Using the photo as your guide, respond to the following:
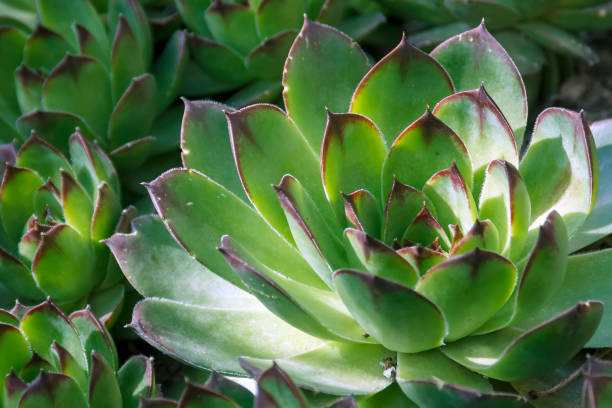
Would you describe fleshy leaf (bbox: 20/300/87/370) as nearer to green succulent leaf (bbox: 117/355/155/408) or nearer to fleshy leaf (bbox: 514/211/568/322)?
green succulent leaf (bbox: 117/355/155/408)

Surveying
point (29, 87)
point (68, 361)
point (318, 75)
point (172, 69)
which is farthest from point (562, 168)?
point (29, 87)

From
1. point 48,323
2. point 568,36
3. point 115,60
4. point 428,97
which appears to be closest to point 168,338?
point 48,323

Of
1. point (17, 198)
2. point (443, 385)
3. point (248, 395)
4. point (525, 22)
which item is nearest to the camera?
point (443, 385)

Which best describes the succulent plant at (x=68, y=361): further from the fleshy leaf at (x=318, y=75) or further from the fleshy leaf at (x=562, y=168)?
the fleshy leaf at (x=562, y=168)

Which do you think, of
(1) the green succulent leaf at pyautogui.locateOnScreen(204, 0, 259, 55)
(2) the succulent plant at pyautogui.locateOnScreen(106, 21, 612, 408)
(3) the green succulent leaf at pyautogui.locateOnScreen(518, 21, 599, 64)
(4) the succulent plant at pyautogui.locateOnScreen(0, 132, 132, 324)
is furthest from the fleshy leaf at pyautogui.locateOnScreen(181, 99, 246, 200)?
(3) the green succulent leaf at pyautogui.locateOnScreen(518, 21, 599, 64)

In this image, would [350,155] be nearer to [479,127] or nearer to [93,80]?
[479,127]

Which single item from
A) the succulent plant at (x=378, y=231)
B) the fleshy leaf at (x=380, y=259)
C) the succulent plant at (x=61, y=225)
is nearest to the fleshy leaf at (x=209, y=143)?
the succulent plant at (x=378, y=231)
